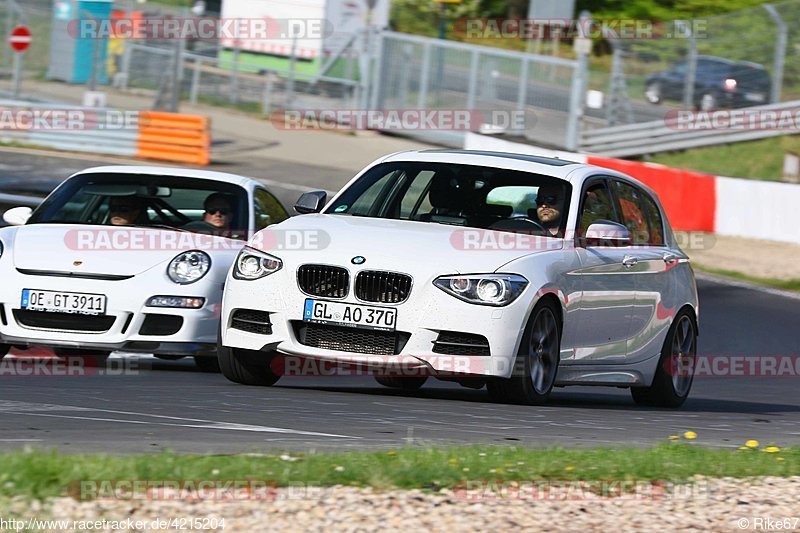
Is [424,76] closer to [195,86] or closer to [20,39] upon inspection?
[195,86]

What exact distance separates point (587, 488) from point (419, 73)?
28.0m

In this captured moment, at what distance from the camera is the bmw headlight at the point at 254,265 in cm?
840

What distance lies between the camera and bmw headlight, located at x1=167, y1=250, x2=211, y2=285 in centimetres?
988

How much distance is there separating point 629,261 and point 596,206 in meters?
0.45

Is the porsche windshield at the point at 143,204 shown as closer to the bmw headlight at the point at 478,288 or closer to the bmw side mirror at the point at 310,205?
the bmw side mirror at the point at 310,205

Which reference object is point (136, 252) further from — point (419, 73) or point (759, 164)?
point (419, 73)

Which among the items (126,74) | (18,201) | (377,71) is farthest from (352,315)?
(126,74)

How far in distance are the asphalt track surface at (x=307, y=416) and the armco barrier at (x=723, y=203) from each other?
11574mm

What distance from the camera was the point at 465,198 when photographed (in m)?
9.11

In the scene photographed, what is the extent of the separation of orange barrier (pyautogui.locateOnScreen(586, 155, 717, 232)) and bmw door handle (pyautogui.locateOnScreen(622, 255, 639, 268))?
13452 millimetres

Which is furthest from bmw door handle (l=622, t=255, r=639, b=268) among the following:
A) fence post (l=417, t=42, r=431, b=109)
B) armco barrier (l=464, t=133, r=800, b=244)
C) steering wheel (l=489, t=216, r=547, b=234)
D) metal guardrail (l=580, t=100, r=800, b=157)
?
fence post (l=417, t=42, r=431, b=109)
